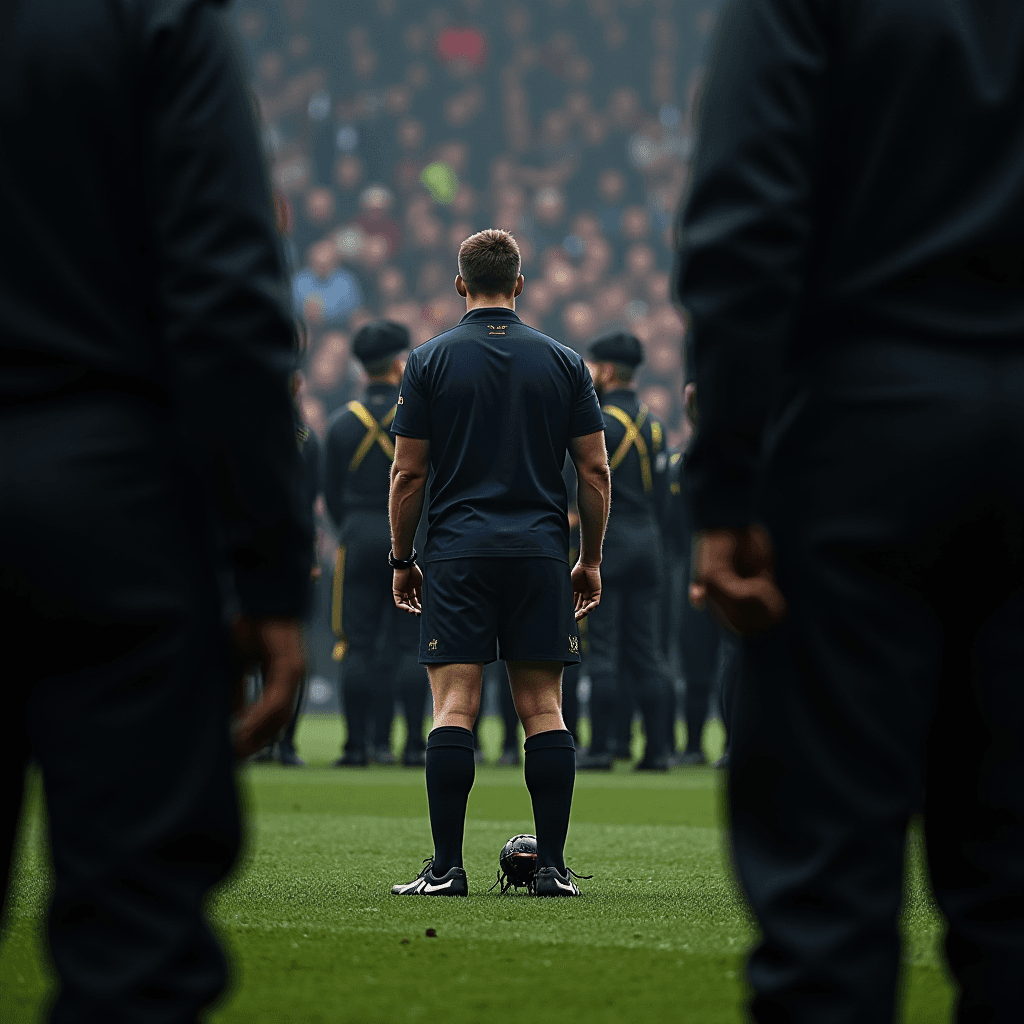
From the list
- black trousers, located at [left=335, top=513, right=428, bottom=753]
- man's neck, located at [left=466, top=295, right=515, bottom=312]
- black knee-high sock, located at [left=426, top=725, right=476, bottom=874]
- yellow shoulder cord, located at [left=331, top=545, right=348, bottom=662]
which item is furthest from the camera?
yellow shoulder cord, located at [left=331, top=545, right=348, bottom=662]

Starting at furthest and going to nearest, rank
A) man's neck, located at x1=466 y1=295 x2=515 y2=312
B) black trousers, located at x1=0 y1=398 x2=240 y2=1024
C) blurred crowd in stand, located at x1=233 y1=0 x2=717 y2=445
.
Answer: blurred crowd in stand, located at x1=233 y1=0 x2=717 y2=445
man's neck, located at x1=466 y1=295 x2=515 y2=312
black trousers, located at x1=0 y1=398 x2=240 y2=1024

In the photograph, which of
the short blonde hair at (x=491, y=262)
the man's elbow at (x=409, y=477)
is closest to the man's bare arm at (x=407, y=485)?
the man's elbow at (x=409, y=477)

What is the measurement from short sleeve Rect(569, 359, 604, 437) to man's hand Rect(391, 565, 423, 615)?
63 cm

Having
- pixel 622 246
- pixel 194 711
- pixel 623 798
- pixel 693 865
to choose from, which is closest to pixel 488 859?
pixel 693 865

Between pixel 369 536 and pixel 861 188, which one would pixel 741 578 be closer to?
pixel 861 188

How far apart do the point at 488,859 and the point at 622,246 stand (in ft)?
48.7

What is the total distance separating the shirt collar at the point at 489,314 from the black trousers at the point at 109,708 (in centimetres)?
303

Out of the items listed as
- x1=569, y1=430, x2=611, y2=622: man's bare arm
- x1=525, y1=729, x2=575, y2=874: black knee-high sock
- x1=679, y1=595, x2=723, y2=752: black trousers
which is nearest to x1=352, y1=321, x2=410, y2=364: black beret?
x1=679, y1=595, x2=723, y2=752: black trousers

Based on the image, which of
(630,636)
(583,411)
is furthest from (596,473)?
(630,636)

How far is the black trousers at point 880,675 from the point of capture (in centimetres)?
211

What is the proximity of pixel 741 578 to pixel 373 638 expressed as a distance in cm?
787

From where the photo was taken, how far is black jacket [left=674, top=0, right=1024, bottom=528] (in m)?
2.17

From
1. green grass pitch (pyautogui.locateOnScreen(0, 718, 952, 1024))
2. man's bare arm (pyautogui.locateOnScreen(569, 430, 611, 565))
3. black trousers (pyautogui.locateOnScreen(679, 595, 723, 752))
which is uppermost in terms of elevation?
man's bare arm (pyautogui.locateOnScreen(569, 430, 611, 565))

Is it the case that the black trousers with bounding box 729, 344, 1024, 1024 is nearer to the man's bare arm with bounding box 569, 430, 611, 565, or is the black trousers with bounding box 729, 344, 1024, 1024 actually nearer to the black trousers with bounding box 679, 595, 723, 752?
Answer: the man's bare arm with bounding box 569, 430, 611, 565
